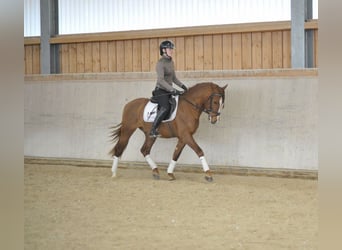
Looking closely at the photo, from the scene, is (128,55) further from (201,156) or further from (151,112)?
(201,156)

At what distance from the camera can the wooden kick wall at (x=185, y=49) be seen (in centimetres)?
883

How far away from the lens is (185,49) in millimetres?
9695

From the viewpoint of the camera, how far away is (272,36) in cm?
882

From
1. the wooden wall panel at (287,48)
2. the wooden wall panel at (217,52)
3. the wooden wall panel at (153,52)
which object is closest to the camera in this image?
the wooden wall panel at (287,48)

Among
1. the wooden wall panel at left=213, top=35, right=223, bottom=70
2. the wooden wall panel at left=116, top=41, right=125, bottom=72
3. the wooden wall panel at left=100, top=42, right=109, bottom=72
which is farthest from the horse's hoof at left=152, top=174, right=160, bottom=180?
the wooden wall panel at left=100, top=42, right=109, bottom=72

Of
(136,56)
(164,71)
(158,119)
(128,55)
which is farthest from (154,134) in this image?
(128,55)

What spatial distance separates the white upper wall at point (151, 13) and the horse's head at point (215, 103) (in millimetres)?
1913

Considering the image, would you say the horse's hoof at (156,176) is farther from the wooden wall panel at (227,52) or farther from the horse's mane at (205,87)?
the wooden wall panel at (227,52)

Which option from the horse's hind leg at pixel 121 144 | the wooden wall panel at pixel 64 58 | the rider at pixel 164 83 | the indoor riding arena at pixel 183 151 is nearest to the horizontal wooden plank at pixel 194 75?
the indoor riding arena at pixel 183 151

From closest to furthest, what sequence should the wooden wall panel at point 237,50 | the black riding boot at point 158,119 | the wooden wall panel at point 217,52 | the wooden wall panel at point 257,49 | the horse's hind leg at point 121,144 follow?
1. the black riding boot at point 158,119
2. the horse's hind leg at point 121,144
3. the wooden wall panel at point 257,49
4. the wooden wall panel at point 237,50
5. the wooden wall panel at point 217,52

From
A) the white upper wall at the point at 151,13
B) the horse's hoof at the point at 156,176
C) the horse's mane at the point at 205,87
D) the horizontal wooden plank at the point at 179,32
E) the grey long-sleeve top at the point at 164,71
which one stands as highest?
the white upper wall at the point at 151,13

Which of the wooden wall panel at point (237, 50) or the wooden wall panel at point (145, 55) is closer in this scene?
the wooden wall panel at point (237, 50)

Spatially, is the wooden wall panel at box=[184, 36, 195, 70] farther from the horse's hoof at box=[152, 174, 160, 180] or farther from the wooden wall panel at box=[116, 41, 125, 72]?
the horse's hoof at box=[152, 174, 160, 180]
